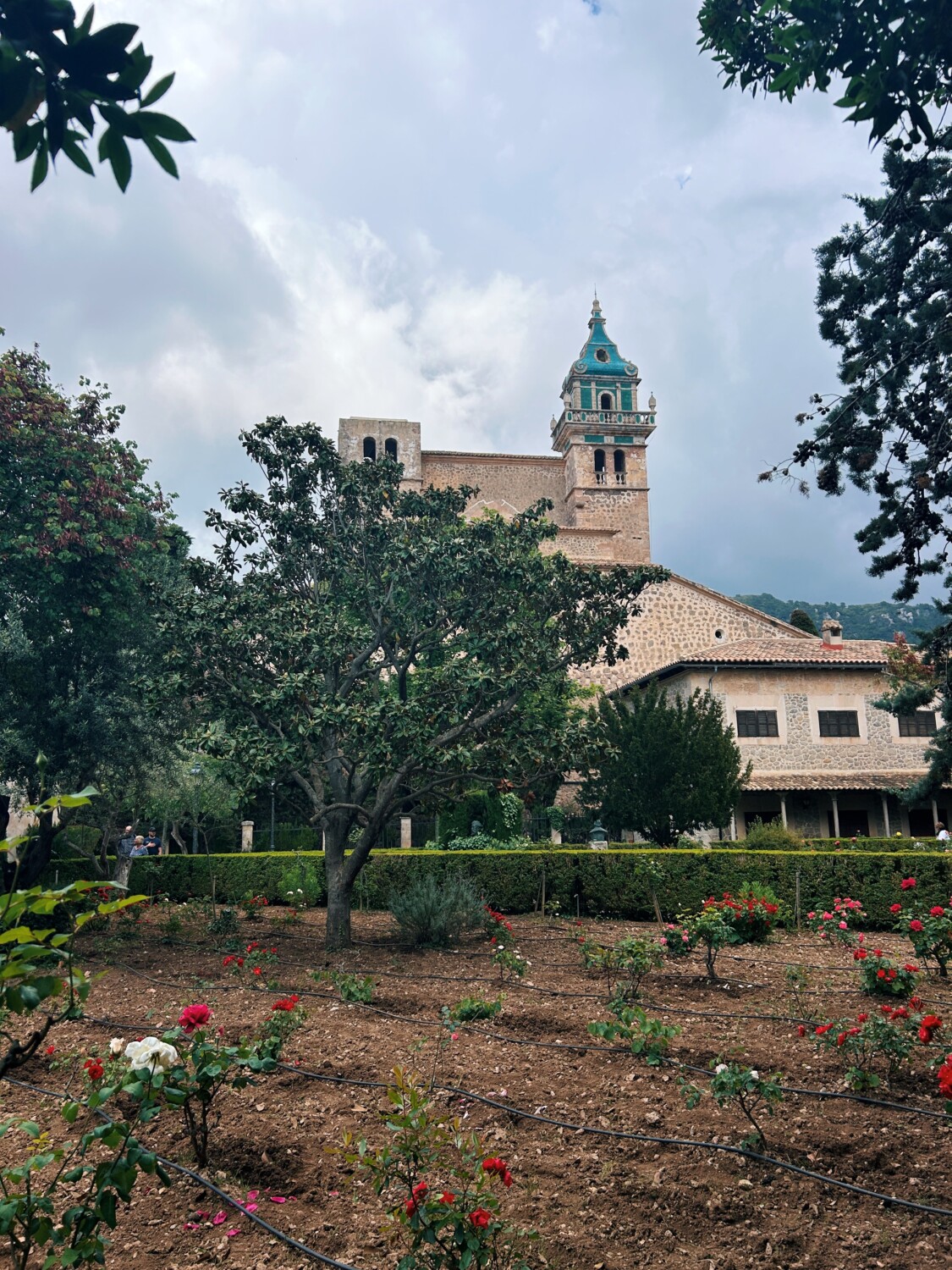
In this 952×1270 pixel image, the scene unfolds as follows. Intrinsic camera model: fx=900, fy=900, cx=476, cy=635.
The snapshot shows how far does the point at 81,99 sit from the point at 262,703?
7.95m

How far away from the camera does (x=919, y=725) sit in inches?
1045

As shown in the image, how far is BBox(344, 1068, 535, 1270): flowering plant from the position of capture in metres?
2.94

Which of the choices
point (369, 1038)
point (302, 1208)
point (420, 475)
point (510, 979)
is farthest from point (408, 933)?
point (420, 475)

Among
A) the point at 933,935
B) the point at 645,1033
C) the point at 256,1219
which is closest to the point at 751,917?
the point at 933,935

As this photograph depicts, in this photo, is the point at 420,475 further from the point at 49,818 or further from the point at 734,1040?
the point at 734,1040

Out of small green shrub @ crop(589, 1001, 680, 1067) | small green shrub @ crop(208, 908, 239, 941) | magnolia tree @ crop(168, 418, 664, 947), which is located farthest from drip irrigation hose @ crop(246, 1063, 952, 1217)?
small green shrub @ crop(208, 908, 239, 941)

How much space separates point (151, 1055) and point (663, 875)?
11494mm

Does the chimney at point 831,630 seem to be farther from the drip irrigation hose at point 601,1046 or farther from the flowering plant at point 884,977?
the drip irrigation hose at point 601,1046

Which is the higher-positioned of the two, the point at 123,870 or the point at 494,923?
the point at 123,870

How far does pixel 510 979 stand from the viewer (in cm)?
876

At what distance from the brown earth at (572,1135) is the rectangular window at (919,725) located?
66.0ft

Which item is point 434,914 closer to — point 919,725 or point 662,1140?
point 662,1140

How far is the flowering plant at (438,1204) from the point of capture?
2.94 m

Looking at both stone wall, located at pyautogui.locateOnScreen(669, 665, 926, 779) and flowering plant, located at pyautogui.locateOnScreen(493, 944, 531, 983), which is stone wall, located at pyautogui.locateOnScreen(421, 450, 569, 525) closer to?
stone wall, located at pyautogui.locateOnScreen(669, 665, 926, 779)
